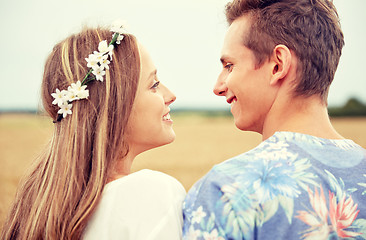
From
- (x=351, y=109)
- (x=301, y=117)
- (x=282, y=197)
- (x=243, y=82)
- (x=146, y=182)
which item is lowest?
(x=351, y=109)

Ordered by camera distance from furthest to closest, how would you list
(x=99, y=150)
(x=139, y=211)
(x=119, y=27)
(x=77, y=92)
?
1. (x=119, y=27)
2. (x=77, y=92)
3. (x=99, y=150)
4. (x=139, y=211)

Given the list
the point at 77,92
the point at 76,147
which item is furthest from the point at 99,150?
the point at 77,92

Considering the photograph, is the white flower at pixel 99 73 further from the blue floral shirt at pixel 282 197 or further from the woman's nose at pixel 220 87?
the blue floral shirt at pixel 282 197

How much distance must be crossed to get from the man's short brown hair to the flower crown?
0.94 m

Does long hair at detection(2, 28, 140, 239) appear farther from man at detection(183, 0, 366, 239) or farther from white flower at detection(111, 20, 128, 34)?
man at detection(183, 0, 366, 239)

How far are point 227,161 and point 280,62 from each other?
2.61 ft

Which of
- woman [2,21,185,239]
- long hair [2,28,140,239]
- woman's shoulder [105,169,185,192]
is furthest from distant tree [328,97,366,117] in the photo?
woman's shoulder [105,169,185,192]

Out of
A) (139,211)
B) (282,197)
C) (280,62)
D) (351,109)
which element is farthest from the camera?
(351,109)

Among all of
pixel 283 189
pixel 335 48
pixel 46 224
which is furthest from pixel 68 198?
pixel 335 48

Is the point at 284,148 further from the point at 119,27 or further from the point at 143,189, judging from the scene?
the point at 119,27

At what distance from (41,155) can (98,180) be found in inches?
26.2

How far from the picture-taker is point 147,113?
2889 mm

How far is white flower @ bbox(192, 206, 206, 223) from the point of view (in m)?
1.85

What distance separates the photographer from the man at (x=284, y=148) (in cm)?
180
